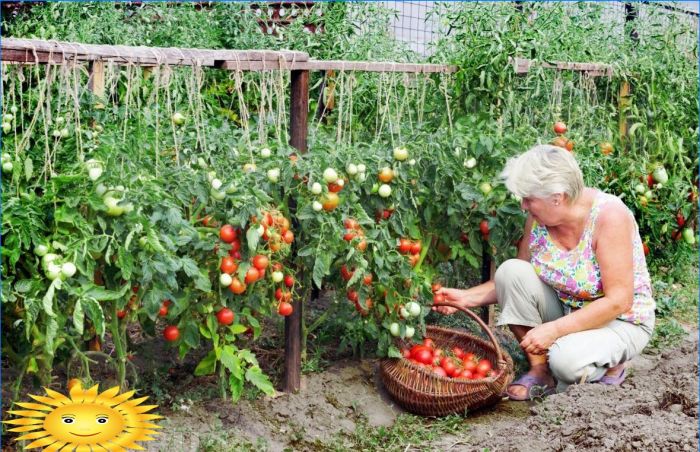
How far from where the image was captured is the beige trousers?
3271 mm

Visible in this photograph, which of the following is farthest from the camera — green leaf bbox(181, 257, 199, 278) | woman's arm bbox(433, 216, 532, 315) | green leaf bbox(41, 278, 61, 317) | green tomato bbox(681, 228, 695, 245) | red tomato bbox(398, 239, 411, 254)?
A: green tomato bbox(681, 228, 695, 245)

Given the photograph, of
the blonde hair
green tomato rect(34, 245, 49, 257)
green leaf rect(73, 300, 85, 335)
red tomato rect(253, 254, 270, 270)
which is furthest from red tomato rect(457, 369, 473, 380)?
green tomato rect(34, 245, 49, 257)

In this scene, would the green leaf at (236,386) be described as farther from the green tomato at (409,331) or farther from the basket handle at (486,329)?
the basket handle at (486,329)

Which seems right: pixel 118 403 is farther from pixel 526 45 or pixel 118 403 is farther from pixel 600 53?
pixel 600 53

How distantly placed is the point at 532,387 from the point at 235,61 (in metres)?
1.67

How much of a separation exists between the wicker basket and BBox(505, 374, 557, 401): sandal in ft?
0.42

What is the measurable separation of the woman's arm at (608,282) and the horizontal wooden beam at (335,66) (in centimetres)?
103

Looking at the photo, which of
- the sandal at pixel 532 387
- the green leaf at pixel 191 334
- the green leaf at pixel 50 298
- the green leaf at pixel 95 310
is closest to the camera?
the green leaf at pixel 50 298

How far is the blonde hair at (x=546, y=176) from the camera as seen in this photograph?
314 centimetres

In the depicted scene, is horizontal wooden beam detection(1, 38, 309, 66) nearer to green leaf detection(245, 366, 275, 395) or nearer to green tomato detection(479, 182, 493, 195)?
green tomato detection(479, 182, 493, 195)

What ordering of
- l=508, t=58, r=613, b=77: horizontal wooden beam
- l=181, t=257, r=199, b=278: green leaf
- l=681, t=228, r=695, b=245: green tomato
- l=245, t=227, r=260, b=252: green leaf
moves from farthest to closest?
l=681, t=228, r=695, b=245: green tomato, l=508, t=58, r=613, b=77: horizontal wooden beam, l=245, t=227, r=260, b=252: green leaf, l=181, t=257, r=199, b=278: green leaf

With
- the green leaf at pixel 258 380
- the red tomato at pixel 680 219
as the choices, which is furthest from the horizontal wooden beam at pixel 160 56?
the red tomato at pixel 680 219

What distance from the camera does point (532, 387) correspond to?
3422mm

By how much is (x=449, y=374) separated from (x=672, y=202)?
2340mm
